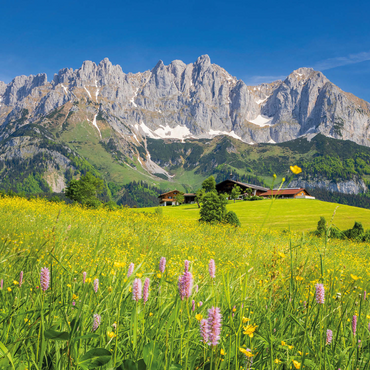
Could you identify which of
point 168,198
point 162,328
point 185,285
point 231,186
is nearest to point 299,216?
point 162,328

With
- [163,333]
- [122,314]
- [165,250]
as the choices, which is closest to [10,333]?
[122,314]

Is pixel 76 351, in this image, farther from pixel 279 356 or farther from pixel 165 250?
pixel 165 250

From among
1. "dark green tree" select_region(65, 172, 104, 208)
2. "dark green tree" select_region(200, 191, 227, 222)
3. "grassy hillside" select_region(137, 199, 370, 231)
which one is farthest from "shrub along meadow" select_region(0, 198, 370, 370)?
"dark green tree" select_region(65, 172, 104, 208)

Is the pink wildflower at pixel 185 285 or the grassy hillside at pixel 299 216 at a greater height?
the pink wildflower at pixel 185 285

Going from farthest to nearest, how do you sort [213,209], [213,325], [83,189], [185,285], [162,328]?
[83,189] → [213,209] → [162,328] → [185,285] → [213,325]

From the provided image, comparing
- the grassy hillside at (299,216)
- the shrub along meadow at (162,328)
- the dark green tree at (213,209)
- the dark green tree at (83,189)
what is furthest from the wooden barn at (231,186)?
the shrub along meadow at (162,328)

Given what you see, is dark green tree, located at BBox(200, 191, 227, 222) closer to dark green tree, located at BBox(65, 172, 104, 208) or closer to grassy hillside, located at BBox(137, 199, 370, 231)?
grassy hillside, located at BBox(137, 199, 370, 231)

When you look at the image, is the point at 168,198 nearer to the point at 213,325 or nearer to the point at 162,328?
the point at 162,328

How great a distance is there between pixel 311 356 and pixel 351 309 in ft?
4.76

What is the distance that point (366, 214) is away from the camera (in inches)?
1861

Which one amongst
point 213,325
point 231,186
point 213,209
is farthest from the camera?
point 231,186

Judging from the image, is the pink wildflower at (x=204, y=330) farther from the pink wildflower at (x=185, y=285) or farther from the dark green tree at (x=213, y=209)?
the dark green tree at (x=213, y=209)

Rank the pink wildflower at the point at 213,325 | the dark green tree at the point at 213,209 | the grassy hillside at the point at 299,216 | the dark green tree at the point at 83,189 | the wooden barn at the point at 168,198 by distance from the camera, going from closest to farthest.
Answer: the pink wildflower at the point at 213,325 < the dark green tree at the point at 213,209 < the grassy hillside at the point at 299,216 < the dark green tree at the point at 83,189 < the wooden barn at the point at 168,198

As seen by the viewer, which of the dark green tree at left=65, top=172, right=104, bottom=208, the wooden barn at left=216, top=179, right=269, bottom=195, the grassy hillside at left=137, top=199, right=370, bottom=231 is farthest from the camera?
the wooden barn at left=216, top=179, right=269, bottom=195
